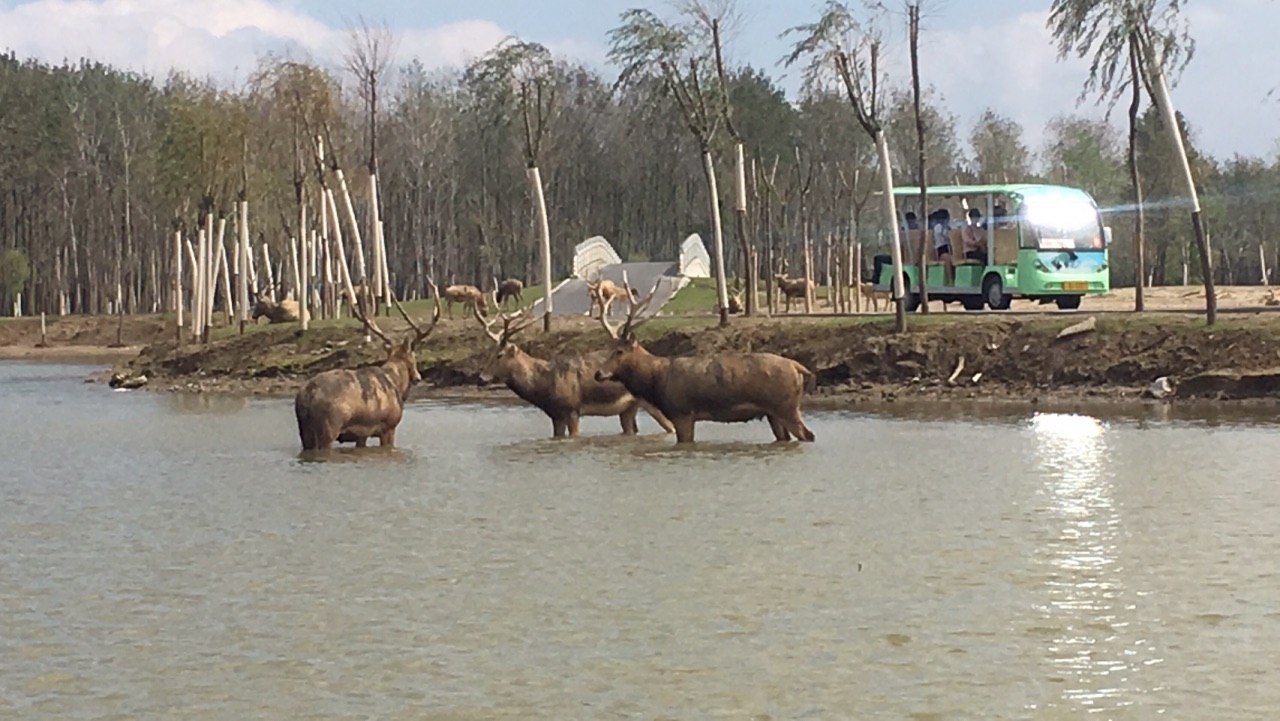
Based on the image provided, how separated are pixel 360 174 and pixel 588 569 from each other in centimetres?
5406

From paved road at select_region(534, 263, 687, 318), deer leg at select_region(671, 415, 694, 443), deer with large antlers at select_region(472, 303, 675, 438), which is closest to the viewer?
deer leg at select_region(671, 415, 694, 443)

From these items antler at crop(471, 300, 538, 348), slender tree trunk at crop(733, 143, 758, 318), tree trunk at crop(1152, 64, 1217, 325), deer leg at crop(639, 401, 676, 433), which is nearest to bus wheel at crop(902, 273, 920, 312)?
slender tree trunk at crop(733, 143, 758, 318)

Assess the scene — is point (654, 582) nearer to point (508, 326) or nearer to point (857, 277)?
point (508, 326)

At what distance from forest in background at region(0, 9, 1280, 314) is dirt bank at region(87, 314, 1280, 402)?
27641 millimetres

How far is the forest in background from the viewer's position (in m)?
79.7

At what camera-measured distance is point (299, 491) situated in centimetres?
1912

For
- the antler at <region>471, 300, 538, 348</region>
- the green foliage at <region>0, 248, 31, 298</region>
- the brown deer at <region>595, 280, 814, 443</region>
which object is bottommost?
the brown deer at <region>595, 280, 814, 443</region>

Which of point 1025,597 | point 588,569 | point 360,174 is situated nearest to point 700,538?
point 588,569

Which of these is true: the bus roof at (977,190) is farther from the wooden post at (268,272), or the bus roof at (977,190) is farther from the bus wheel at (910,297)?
the wooden post at (268,272)

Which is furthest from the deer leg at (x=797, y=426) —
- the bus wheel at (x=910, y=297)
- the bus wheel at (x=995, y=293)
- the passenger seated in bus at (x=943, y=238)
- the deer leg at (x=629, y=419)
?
the passenger seated in bus at (x=943, y=238)

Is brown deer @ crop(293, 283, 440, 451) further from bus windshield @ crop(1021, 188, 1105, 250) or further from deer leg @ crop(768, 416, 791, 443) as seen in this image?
bus windshield @ crop(1021, 188, 1105, 250)

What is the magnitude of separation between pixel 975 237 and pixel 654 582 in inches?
1207

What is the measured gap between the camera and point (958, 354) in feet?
111

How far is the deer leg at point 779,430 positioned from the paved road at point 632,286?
29.4 metres
